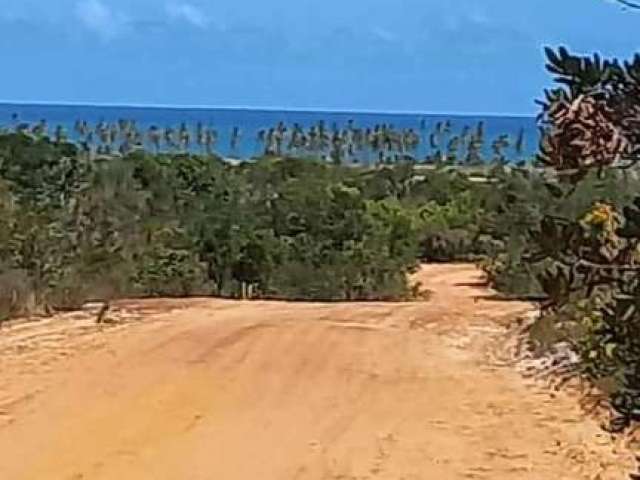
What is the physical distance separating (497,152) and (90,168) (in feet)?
139

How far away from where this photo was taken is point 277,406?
1275cm

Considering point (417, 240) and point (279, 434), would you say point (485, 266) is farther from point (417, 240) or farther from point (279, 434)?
point (279, 434)

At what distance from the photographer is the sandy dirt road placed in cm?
1055

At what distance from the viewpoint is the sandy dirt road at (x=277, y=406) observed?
10555 millimetres

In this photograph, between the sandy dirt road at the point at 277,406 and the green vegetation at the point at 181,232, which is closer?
the sandy dirt road at the point at 277,406

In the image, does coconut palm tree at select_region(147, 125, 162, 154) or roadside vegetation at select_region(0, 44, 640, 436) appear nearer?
roadside vegetation at select_region(0, 44, 640, 436)

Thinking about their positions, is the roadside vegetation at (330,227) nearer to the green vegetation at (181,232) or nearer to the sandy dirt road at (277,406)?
the green vegetation at (181,232)

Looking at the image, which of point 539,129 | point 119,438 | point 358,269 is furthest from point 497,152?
point 539,129

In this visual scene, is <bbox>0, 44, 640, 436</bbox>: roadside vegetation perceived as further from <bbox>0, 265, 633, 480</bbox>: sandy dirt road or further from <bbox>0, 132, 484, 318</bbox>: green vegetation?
<bbox>0, 265, 633, 480</bbox>: sandy dirt road

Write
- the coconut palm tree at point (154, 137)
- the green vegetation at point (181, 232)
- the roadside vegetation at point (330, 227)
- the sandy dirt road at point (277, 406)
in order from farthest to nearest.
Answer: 1. the coconut palm tree at point (154, 137)
2. the green vegetation at point (181, 232)
3. the sandy dirt road at point (277, 406)
4. the roadside vegetation at point (330, 227)

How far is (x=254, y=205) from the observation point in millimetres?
31922

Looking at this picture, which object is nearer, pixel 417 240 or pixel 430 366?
pixel 430 366

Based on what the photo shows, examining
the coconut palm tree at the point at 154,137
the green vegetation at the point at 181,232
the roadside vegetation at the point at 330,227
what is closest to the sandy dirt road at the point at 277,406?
the roadside vegetation at the point at 330,227

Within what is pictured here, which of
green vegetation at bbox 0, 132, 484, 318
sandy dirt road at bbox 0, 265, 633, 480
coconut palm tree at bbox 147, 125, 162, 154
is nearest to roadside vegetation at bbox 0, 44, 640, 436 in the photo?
green vegetation at bbox 0, 132, 484, 318
